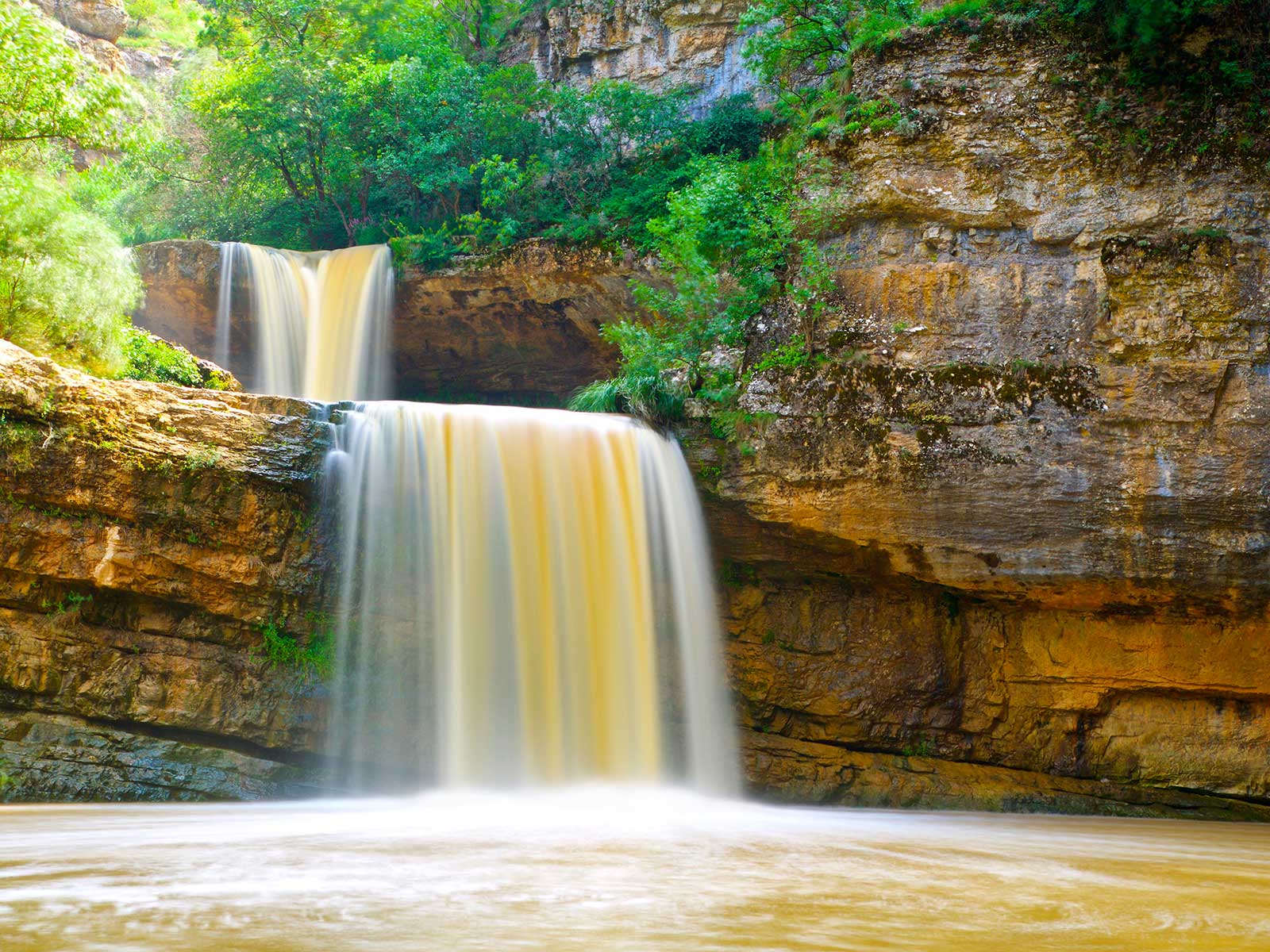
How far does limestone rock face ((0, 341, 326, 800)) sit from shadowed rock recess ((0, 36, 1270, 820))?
0.03 meters

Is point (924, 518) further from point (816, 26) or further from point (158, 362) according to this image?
point (158, 362)

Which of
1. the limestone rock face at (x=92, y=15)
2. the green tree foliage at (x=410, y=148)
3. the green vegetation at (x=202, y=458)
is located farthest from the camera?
the limestone rock face at (x=92, y=15)

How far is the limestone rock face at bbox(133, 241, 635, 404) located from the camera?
55.9 feet

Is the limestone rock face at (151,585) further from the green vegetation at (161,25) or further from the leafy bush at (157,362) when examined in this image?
the green vegetation at (161,25)

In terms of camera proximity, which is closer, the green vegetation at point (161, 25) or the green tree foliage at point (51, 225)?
the green tree foliage at point (51, 225)

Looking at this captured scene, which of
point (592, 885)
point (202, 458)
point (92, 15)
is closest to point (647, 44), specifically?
point (202, 458)

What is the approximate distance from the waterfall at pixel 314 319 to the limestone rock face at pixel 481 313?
24 centimetres

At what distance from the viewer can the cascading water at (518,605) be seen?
34.7ft

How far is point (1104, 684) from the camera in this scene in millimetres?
11758

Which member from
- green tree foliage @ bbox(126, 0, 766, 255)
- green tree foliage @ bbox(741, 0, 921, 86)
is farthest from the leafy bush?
green tree foliage @ bbox(741, 0, 921, 86)

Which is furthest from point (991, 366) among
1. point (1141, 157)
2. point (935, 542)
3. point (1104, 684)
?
point (1104, 684)

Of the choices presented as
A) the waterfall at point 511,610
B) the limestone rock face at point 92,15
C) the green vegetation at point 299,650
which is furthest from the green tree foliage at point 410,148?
the limestone rock face at point 92,15

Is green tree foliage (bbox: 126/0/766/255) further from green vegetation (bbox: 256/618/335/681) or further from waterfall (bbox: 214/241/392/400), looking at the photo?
green vegetation (bbox: 256/618/335/681)

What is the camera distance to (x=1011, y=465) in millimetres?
10969
